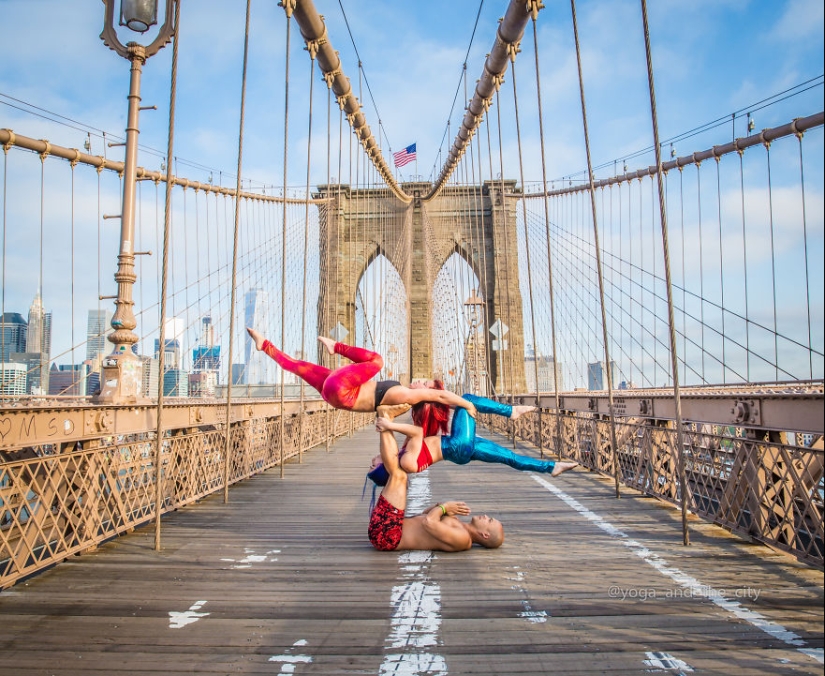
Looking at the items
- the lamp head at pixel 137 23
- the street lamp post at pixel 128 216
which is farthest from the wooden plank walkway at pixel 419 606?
the lamp head at pixel 137 23

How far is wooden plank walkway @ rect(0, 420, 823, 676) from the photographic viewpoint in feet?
7.77

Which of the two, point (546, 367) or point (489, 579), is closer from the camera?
point (489, 579)

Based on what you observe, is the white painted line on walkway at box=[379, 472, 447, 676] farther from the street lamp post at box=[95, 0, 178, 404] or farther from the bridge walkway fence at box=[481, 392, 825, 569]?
the street lamp post at box=[95, 0, 178, 404]

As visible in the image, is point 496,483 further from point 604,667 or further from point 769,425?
point 604,667

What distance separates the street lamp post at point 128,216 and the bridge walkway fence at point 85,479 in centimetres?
73

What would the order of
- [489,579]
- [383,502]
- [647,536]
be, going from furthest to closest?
1. [647,536]
2. [383,502]
3. [489,579]

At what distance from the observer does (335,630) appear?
2686 mm

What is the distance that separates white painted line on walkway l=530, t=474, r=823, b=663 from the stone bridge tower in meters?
22.6

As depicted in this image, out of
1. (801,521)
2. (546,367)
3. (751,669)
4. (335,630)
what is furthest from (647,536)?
(546,367)

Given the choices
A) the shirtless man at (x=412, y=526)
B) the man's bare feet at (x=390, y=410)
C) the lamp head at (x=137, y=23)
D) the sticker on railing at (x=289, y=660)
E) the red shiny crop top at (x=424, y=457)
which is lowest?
the sticker on railing at (x=289, y=660)

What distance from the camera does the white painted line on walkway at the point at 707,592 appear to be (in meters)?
2.44

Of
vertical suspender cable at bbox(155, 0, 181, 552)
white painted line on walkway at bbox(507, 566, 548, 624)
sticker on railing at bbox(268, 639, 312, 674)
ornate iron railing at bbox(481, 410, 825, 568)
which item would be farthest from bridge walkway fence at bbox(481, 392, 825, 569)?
vertical suspender cable at bbox(155, 0, 181, 552)

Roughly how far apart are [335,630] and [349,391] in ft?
5.69

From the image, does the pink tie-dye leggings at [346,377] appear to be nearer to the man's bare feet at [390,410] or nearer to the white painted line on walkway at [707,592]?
the man's bare feet at [390,410]
